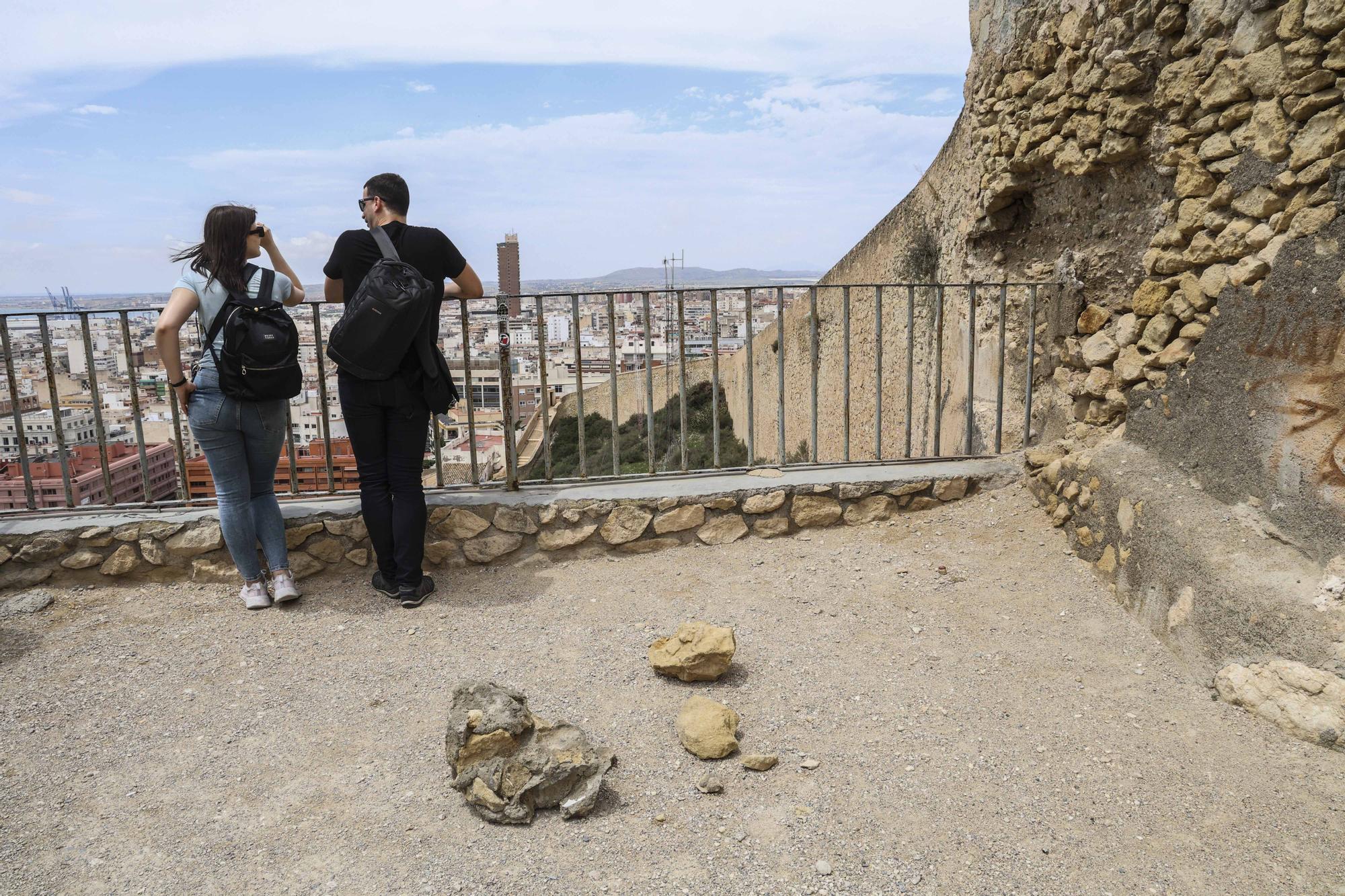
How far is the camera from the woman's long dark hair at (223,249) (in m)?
3.43

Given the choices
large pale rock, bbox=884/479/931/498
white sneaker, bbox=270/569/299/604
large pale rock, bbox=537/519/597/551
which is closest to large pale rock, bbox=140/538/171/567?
white sneaker, bbox=270/569/299/604

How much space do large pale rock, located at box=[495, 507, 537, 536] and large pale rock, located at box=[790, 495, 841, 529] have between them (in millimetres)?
1270

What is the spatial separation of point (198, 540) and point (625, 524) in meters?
1.89

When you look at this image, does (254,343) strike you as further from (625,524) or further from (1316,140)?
(1316,140)

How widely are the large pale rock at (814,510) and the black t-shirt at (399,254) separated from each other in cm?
189

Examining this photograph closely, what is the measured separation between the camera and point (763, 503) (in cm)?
430

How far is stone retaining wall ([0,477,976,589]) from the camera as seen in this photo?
389cm

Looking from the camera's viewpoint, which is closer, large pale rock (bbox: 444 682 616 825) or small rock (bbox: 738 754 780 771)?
large pale rock (bbox: 444 682 616 825)

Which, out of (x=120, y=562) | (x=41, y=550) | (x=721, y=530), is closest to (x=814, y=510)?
(x=721, y=530)

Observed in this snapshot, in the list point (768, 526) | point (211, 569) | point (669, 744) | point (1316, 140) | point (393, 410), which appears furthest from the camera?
point (768, 526)

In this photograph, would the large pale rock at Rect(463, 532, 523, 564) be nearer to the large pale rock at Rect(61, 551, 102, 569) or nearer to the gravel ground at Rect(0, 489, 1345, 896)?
the gravel ground at Rect(0, 489, 1345, 896)

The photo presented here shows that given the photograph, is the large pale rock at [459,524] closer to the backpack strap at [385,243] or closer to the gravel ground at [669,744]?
the gravel ground at [669,744]

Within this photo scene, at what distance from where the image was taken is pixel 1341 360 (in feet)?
9.14

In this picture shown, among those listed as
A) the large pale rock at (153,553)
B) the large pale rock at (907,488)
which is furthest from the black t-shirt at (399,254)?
the large pale rock at (907,488)
